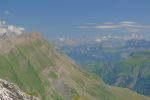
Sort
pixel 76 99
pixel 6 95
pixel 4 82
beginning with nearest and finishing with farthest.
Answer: pixel 6 95 → pixel 4 82 → pixel 76 99

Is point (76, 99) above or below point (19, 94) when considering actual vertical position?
below

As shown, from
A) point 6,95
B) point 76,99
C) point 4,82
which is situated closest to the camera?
point 6,95

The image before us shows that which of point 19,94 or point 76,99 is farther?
point 76,99

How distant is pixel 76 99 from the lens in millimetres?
32094

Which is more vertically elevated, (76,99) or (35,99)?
(35,99)

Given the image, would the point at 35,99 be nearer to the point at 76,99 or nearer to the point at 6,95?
the point at 6,95

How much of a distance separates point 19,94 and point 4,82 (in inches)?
48.6

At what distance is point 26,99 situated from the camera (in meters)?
23.6

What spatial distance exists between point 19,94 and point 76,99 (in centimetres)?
932

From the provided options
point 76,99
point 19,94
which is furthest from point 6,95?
point 76,99

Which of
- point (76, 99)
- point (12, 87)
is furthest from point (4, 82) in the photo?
point (76, 99)

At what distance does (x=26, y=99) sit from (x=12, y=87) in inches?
39.0

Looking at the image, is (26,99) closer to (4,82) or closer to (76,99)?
(4,82)

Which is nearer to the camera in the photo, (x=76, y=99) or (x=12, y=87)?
(x=12, y=87)
